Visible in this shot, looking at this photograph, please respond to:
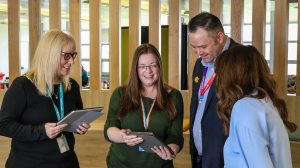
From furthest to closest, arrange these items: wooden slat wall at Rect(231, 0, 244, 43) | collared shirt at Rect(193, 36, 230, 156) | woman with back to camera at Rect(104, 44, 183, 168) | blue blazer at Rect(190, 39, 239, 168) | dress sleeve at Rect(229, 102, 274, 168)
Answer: wooden slat wall at Rect(231, 0, 244, 43) < woman with back to camera at Rect(104, 44, 183, 168) < collared shirt at Rect(193, 36, 230, 156) < blue blazer at Rect(190, 39, 239, 168) < dress sleeve at Rect(229, 102, 274, 168)

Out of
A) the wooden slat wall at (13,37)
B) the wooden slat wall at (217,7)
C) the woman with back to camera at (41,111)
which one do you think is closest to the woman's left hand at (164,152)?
the woman with back to camera at (41,111)

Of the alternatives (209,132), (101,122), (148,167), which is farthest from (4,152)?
(209,132)

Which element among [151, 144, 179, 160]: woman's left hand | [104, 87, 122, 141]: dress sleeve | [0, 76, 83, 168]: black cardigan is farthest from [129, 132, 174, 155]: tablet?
[0, 76, 83, 168]: black cardigan

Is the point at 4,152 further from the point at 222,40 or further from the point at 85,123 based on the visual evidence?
the point at 222,40

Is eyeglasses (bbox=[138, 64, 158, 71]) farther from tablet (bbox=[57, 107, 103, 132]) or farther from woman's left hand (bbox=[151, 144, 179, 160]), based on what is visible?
woman's left hand (bbox=[151, 144, 179, 160])

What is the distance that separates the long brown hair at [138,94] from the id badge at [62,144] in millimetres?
354

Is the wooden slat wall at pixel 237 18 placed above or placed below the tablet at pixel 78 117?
above

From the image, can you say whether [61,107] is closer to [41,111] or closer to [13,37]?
[41,111]

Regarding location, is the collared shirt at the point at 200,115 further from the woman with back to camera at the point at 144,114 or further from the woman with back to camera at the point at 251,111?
the woman with back to camera at the point at 251,111

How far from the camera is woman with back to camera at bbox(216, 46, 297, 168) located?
155cm

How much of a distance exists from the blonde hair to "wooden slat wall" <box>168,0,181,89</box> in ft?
6.34

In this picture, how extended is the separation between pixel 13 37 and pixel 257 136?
11.7ft

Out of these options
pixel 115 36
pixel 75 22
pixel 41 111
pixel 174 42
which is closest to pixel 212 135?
pixel 41 111

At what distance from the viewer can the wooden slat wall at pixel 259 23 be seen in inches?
147
